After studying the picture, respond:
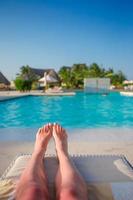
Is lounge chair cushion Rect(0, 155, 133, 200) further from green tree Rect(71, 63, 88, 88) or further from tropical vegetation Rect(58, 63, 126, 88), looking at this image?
green tree Rect(71, 63, 88, 88)

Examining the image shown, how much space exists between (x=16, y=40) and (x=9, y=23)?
10.8ft

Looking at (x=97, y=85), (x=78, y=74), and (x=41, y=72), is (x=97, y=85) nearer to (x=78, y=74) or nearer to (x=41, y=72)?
(x=78, y=74)

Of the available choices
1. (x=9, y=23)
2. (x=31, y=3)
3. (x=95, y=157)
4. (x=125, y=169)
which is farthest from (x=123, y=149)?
(x=9, y=23)

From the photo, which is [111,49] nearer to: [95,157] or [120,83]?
[120,83]

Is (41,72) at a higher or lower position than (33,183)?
higher

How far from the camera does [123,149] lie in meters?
3.73

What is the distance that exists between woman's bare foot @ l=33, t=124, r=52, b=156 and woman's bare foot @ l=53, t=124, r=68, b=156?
58 millimetres

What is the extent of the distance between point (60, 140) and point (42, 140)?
16 centimetres

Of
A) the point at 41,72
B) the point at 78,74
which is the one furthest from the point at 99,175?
the point at 41,72

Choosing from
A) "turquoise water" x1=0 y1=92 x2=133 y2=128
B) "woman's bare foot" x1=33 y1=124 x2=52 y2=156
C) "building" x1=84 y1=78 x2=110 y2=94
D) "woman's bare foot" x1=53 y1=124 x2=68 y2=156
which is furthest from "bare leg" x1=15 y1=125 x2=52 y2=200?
"building" x1=84 y1=78 x2=110 y2=94

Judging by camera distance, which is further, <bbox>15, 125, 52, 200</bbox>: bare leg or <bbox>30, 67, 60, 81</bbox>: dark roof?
<bbox>30, 67, 60, 81</bbox>: dark roof

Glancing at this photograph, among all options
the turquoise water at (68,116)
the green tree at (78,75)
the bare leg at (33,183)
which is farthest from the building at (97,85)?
the bare leg at (33,183)

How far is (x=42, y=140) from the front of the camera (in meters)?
2.50

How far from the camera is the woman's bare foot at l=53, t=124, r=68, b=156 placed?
87.1 inches
